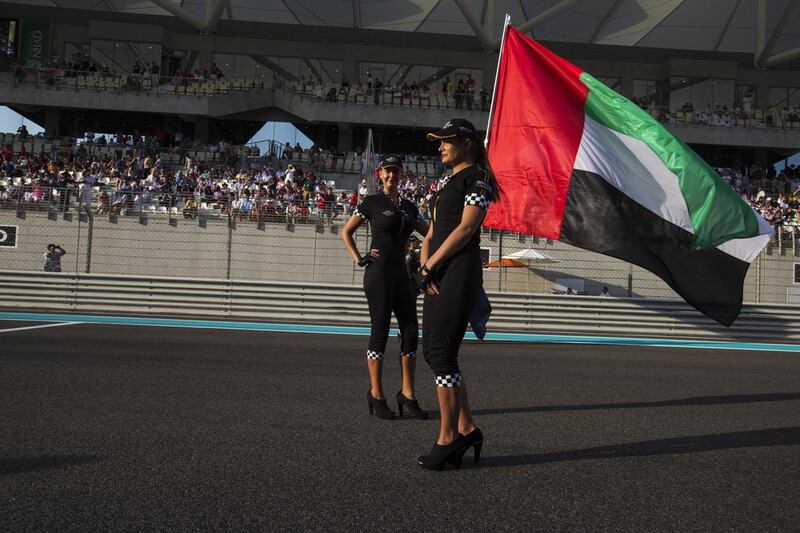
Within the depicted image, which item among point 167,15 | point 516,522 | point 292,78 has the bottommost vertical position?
point 516,522

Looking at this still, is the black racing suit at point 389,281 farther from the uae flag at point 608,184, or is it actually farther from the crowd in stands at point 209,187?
the crowd in stands at point 209,187

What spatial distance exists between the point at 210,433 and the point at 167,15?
39269 mm

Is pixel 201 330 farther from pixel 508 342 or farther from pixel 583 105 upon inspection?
pixel 583 105

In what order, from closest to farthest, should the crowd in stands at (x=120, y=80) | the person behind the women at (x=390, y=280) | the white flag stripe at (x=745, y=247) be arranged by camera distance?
the person behind the women at (x=390, y=280)
the white flag stripe at (x=745, y=247)
the crowd in stands at (x=120, y=80)

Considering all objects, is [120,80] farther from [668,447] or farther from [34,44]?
[668,447]

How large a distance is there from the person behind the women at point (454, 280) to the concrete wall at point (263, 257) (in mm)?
12372

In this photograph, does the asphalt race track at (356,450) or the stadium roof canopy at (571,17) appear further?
the stadium roof canopy at (571,17)

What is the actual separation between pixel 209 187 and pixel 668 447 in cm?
2287

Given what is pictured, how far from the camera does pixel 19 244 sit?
20641 mm

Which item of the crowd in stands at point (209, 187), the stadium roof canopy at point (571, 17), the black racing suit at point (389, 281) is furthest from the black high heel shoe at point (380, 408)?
the stadium roof canopy at point (571, 17)

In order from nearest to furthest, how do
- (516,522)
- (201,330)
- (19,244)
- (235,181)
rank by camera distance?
(516,522) → (201,330) → (19,244) → (235,181)

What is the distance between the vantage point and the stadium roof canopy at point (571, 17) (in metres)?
37.4

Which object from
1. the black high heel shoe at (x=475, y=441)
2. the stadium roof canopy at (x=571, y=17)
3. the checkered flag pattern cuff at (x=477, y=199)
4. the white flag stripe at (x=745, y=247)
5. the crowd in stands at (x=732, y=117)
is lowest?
the black high heel shoe at (x=475, y=441)

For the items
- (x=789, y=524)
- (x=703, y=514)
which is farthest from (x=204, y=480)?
(x=789, y=524)
